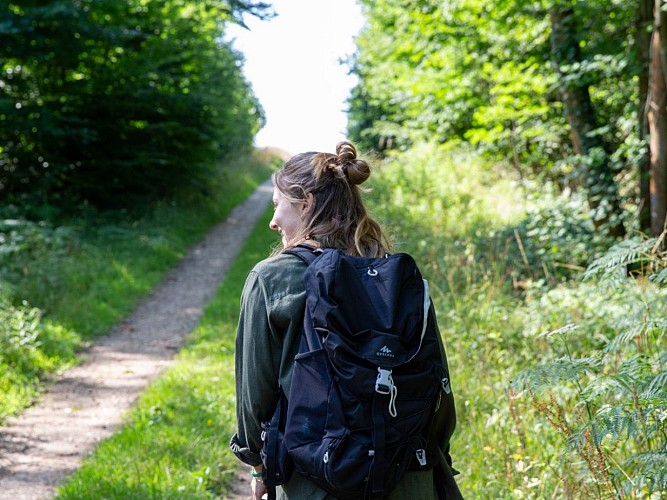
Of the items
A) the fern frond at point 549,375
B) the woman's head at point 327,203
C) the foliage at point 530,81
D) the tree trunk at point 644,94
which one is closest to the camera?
the woman's head at point 327,203

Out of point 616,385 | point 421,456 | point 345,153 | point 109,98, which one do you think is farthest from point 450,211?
point 421,456

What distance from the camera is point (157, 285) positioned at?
1240 centimetres

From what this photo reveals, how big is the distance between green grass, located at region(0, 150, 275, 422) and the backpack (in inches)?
205

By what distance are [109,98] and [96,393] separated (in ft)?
33.1

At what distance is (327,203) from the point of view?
8.13 ft

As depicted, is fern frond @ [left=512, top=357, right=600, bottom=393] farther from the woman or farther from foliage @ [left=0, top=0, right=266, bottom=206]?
foliage @ [left=0, top=0, right=266, bottom=206]

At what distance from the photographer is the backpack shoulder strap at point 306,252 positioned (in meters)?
2.34

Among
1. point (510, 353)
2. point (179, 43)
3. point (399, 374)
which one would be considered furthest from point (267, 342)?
point (179, 43)

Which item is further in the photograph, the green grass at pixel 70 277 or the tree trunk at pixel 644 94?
the tree trunk at pixel 644 94

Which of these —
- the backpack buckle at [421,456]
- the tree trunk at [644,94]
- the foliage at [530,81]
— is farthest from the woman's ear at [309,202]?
the foliage at [530,81]

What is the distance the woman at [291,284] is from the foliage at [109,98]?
1028 centimetres

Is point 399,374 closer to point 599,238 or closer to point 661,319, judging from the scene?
point 661,319

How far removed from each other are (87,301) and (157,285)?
2354 millimetres

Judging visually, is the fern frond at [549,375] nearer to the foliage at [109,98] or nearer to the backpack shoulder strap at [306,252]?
the backpack shoulder strap at [306,252]
